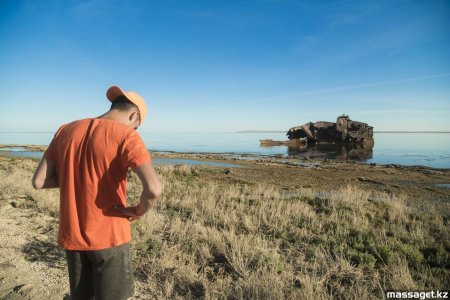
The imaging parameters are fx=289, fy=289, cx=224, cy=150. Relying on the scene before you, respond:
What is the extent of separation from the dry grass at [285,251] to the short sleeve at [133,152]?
2193 millimetres

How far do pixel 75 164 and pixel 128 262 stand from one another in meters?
0.83

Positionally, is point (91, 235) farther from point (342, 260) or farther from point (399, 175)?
point (399, 175)

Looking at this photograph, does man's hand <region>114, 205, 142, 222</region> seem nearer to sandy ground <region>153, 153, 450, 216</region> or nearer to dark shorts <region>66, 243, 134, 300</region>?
dark shorts <region>66, 243, 134, 300</region>

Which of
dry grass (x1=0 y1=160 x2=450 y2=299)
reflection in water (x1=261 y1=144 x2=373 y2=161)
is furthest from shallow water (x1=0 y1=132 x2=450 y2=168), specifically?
dry grass (x1=0 y1=160 x2=450 y2=299)

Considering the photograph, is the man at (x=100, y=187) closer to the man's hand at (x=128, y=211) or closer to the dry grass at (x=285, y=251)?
the man's hand at (x=128, y=211)

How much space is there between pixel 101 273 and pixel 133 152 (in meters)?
0.92

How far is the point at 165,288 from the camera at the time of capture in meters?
3.50

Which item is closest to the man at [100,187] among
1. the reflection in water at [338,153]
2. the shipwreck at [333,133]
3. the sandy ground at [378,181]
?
the sandy ground at [378,181]

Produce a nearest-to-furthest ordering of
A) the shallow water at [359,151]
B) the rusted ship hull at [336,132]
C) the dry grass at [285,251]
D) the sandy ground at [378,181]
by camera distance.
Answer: the dry grass at [285,251], the sandy ground at [378,181], the shallow water at [359,151], the rusted ship hull at [336,132]

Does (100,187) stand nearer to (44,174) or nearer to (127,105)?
(44,174)

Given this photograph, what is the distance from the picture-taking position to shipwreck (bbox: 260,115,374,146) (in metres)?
45.8

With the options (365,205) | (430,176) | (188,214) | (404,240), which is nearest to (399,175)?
(430,176)

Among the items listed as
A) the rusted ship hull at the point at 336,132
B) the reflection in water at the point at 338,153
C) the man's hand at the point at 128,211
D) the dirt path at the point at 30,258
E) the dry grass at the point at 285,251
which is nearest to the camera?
the man's hand at the point at 128,211

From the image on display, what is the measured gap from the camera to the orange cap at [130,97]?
2027 millimetres
